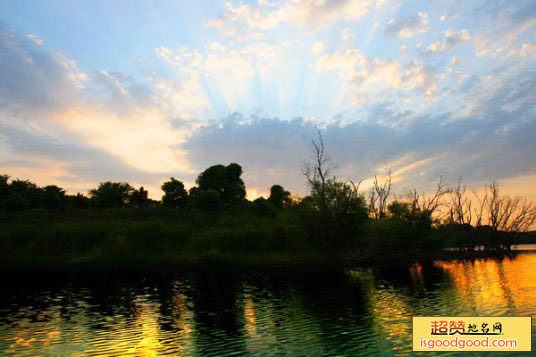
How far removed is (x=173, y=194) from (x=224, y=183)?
15.3 m

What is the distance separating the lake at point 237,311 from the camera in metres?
16.6

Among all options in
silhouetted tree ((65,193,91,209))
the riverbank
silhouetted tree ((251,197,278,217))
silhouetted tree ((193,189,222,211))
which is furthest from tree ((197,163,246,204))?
the riverbank

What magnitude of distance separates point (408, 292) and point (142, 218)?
177 ft

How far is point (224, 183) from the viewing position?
112688mm

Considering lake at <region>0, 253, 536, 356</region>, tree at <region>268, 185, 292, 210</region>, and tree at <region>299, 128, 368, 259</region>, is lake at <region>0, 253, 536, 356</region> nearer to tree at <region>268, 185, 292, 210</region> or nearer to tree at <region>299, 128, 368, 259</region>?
tree at <region>299, 128, 368, 259</region>

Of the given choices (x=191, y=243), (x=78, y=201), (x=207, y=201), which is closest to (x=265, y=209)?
(x=207, y=201)

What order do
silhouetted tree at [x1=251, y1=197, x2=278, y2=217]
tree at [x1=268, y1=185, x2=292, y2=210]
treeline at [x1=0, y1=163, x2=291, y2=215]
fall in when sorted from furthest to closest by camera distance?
tree at [x1=268, y1=185, x2=292, y2=210] → treeline at [x1=0, y1=163, x2=291, y2=215] → silhouetted tree at [x1=251, y1=197, x2=278, y2=217]

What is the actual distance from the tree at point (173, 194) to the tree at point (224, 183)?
6.79 metres

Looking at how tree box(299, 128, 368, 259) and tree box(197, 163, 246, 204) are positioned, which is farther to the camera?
tree box(197, 163, 246, 204)

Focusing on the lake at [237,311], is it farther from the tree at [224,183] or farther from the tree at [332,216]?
the tree at [224,183]

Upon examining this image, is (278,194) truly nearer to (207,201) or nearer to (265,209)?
(265,209)

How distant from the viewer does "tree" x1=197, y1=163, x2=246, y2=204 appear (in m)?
112

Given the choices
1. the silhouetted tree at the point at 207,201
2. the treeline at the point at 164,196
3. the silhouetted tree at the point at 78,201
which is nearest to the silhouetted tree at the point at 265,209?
the treeline at the point at 164,196
